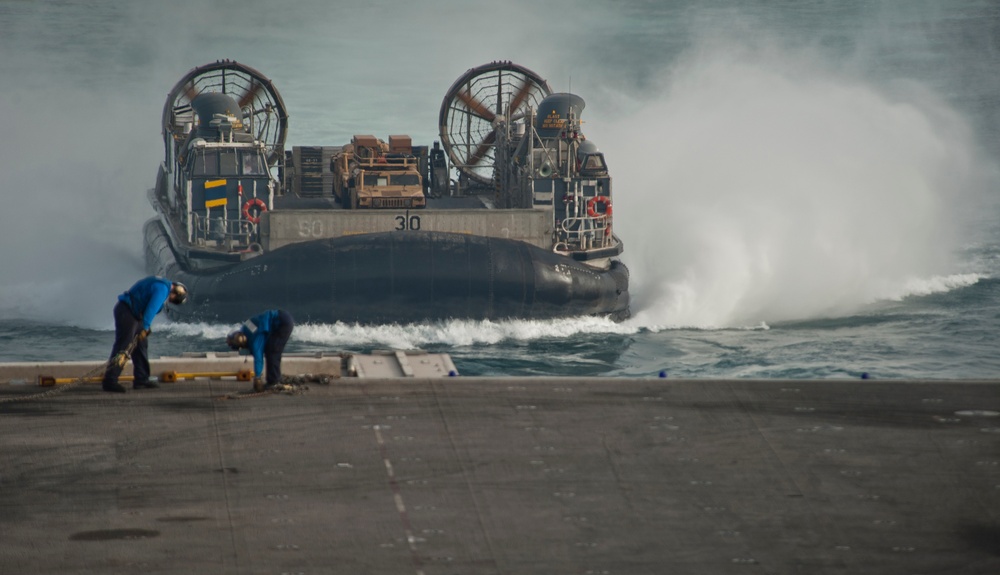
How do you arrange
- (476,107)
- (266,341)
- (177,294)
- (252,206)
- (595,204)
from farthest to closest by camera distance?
(476,107)
(595,204)
(252,206)
(177,294)
(266,341)

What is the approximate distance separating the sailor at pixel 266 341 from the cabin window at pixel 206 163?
591 inches

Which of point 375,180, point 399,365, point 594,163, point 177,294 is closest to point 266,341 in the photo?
point 177,294

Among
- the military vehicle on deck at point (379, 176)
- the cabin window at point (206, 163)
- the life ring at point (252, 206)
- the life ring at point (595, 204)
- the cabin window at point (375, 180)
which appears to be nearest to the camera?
the life ring at point (252, 206)

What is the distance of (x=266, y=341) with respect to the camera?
447 inches

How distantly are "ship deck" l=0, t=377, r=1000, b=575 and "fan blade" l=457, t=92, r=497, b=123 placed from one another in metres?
20.2

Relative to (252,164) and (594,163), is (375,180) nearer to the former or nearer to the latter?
(252,164)

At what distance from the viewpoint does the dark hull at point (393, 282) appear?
922 inches

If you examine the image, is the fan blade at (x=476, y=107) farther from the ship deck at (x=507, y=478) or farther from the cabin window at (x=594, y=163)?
the ship deck at (x=507, y=478)

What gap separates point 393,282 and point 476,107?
9.15 metres

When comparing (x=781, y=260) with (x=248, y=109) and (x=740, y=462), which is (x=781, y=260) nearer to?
(x=248, y=109)

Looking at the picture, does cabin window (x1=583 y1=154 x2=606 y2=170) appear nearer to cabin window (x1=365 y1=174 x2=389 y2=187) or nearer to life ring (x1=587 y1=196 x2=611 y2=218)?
life ring (x1=587 y1=196 x2=611 y2=218)

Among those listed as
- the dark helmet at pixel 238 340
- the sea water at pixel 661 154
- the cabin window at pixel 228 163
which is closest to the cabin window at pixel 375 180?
the cabin window at pixel 228 163

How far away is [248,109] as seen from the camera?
103 feet

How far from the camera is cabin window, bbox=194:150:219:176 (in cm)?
2586
